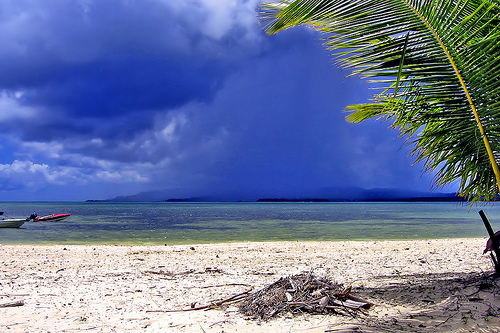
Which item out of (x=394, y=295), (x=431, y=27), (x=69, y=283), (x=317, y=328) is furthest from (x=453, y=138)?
(x=69, y=283)

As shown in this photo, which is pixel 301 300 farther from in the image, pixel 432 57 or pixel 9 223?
pixel 9 223

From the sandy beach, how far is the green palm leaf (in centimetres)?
162

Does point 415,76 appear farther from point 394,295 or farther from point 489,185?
point 394,295

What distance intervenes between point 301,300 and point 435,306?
161cm

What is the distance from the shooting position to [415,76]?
3902 millimetres

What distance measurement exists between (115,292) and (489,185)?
239 inches

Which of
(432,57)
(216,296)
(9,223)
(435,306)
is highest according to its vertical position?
(432,57)

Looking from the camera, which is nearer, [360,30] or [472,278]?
[360,30]

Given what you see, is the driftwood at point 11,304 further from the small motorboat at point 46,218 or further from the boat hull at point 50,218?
the boat hull at point 50,218

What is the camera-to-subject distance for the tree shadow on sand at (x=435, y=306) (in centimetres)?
364

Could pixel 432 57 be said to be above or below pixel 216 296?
above

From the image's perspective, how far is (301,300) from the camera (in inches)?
181

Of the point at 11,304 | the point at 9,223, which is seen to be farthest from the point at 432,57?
the point at 9,223

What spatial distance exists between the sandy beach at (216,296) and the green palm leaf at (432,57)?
5.33 feet
